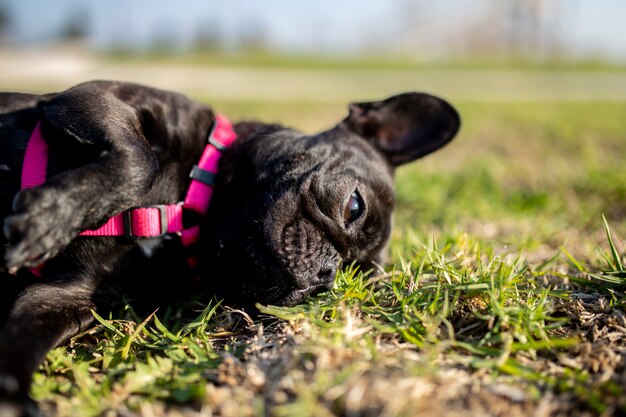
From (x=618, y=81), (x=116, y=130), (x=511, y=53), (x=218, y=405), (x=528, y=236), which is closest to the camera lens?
(x=218, y=405)

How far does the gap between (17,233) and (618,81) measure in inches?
1014

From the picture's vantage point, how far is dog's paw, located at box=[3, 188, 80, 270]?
7.23 feet

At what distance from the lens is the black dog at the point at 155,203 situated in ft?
7.75

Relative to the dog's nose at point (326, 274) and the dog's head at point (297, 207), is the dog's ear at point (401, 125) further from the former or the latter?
the dog's nose at point (326, 274)

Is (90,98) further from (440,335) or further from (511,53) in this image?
(511,53)

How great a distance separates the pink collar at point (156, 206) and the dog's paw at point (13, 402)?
95cm

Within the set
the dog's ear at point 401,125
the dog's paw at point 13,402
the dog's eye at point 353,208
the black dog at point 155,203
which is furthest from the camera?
the dog's ear at point 401,125

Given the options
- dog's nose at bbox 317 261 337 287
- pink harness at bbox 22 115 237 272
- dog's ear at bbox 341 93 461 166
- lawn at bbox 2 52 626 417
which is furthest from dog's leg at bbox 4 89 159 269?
dog's ear at bbox 341 93 461 166

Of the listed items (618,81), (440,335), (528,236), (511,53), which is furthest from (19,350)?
(511,53)

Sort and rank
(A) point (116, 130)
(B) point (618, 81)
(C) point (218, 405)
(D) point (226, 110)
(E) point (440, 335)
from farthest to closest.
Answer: (B) point (618, 81)
(D) point (226, 110)
(A) point (116, 130)
(E) point (440, 335)
(C) point (218, 405)

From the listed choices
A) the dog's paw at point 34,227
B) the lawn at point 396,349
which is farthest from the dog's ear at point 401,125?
the dog's paw at point 34,227

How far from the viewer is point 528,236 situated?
150 inches

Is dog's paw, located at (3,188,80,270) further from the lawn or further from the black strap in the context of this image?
the black strap

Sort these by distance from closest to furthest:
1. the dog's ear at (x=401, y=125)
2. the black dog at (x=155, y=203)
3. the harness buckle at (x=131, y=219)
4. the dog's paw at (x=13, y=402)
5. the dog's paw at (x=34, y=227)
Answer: the dog's paw at (x=13, y=402), the dog's paw at (x=34, y=227), the black dog at (x=155, y=203), the harness buckle at (x=131, y=219), the dog's ear at (x=401, y=125)
